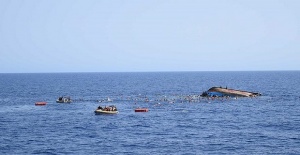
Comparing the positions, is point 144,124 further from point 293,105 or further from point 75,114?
point 293,105

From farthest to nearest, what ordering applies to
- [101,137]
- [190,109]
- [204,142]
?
1. [190,109]
2. [101,137]
3. [204,142]

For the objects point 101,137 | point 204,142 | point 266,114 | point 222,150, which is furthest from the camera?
point 266,114

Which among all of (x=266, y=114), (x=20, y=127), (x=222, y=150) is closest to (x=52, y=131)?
(x=20, y=127)

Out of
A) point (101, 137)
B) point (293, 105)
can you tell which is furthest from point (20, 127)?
point (293, 105)

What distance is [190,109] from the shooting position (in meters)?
113

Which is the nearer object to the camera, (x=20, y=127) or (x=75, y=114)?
(x=20, y=127)

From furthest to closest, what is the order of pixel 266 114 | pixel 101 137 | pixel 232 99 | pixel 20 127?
pixel 232 99 < pixel 266 114 < pixel 20 127 < pixel 101 137

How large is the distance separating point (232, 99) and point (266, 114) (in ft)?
128

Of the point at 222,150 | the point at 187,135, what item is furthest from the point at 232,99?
the point at 222,150

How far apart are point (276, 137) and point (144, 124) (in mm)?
26994

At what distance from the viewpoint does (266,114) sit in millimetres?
99250

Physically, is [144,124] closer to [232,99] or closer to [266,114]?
[266,114]

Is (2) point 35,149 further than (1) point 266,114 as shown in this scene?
No

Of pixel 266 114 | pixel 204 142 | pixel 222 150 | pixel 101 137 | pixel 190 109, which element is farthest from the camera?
pixel 190 109
